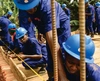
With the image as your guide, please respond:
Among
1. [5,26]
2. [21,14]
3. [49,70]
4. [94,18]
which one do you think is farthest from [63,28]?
[94,18]

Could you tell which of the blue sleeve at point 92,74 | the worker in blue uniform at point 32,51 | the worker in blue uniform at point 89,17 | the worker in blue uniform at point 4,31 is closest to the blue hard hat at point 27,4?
the blue sleeve at point 92,74

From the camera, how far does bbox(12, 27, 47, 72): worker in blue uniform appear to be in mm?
4238

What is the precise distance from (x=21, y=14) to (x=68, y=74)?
9.63 feet

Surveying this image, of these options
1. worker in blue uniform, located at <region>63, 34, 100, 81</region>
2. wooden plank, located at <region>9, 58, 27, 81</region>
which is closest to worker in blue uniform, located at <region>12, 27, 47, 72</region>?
wooden plank, located at <region>9, 58, 27, 81</region>

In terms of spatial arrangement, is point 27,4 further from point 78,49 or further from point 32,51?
point 32,51

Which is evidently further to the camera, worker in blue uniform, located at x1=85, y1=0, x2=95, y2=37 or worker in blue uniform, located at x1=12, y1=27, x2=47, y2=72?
worker in blue uniform, located at x1=85, y1=0, x2=95, y2=37

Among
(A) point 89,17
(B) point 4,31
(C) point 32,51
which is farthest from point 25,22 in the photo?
(A) point 89,17

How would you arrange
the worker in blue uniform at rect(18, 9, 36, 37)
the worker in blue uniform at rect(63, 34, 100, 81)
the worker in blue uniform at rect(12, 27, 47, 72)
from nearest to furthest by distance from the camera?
1. the worker in blue uniform at rect(63, 34, 100, 81)
2. the worker in blue uniform at rect(12, 27, 47, 72)
3. the worker in blue uniform at rect(18, 9, 36, 37)

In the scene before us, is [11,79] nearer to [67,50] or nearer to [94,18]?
[67,50]

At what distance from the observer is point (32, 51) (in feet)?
14.4

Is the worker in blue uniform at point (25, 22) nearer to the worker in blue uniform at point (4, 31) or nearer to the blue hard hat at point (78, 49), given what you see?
the worker in blue uniform at point (4, 31)

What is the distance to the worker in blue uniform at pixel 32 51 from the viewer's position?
13.9 ft

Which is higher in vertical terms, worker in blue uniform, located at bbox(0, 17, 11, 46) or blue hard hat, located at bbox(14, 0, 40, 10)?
blue hard hat, located at bbox(14, 0, 40, 10)

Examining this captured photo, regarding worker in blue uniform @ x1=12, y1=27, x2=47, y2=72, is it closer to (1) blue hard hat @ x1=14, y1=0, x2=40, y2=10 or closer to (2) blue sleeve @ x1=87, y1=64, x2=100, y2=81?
(1) blue hard hat @ x1=14, y1=0, x2=40, y2=10
